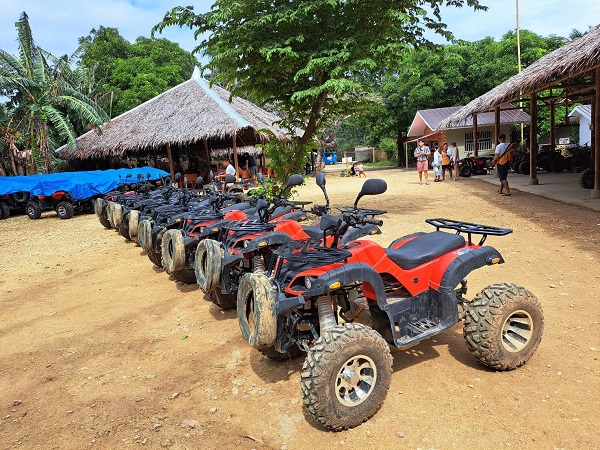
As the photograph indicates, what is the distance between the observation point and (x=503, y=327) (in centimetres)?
307

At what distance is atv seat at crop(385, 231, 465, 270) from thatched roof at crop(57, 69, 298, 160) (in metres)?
15.3

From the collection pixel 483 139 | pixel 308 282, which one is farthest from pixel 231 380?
pixel 483 139

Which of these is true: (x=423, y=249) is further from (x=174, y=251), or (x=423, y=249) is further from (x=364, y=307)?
(x=174, y=251)

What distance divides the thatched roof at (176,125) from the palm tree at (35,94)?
2003 mm

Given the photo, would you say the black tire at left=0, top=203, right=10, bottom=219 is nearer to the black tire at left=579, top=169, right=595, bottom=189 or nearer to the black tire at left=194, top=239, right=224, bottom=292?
the black tire at left=194, top=239, right=224, bottom=292

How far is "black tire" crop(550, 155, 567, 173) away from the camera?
17359mm

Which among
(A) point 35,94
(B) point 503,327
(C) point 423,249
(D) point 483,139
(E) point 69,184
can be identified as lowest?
(B) point 503,327

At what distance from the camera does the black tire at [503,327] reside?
2.99 meters

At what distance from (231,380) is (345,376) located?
114cm

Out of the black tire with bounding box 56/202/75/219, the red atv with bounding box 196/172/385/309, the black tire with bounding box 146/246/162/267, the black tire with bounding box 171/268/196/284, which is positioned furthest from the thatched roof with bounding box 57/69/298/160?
the red atv with bounding box 196/172/385/309

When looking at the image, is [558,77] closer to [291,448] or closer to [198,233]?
[198,233]

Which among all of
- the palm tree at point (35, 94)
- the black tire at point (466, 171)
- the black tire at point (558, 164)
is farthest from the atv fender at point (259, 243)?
the black tire at point (466, 171)

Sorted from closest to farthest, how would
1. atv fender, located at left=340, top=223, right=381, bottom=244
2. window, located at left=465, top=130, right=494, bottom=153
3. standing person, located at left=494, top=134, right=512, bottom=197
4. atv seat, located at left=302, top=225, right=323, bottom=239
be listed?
1. atv fender, located at left=340, top=223, right=381, bottom=244
2. atv seat, located at left=302, top=225, right=323, bottom=239
3. standing person, located at left=494, top=134, right=512, bottom=197
4. window, located at left=465, top=130, right=494, bottom=153

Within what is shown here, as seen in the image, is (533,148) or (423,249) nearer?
(423,249)
